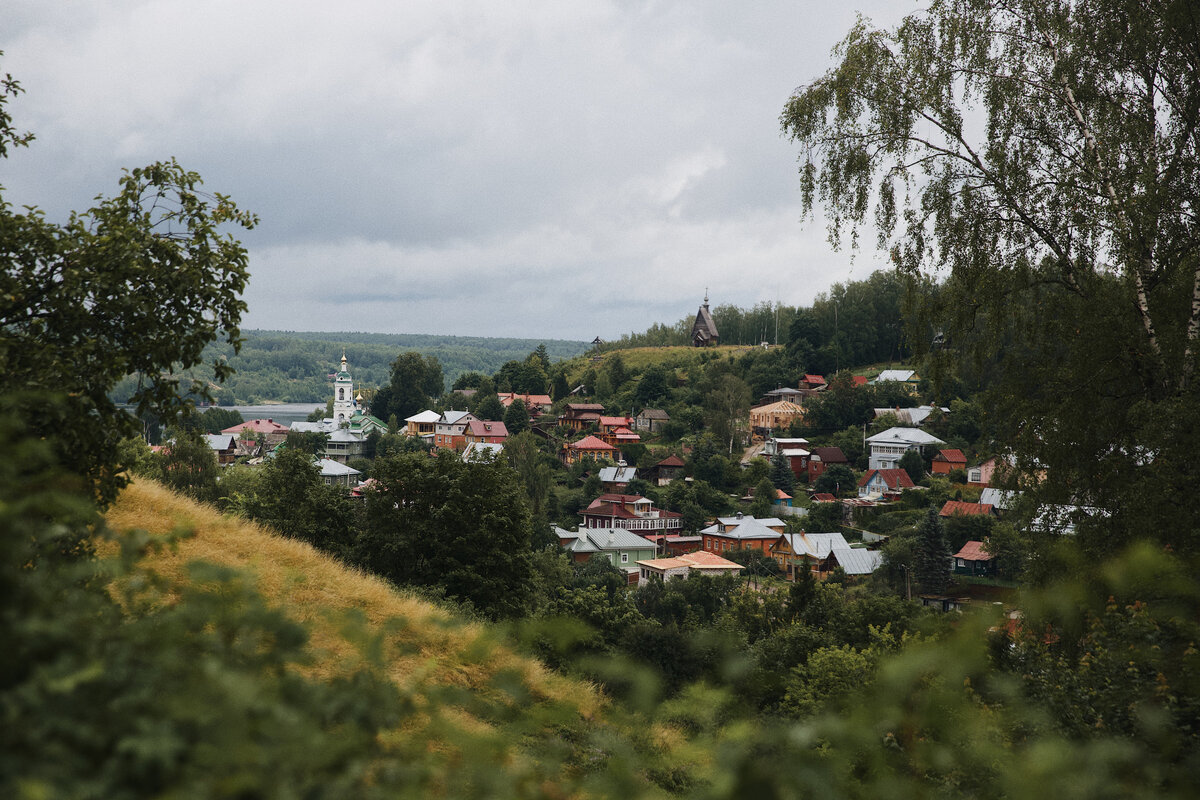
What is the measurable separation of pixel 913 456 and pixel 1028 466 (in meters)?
54.5

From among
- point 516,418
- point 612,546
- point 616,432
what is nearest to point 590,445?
point 616,432

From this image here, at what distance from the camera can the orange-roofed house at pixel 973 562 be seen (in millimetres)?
42062

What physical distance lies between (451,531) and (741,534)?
34784 mm

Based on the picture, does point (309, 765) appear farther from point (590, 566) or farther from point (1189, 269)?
point (590, 566)

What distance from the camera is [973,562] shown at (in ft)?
139

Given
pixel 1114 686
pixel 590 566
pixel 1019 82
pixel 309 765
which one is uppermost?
pixel 1019 82

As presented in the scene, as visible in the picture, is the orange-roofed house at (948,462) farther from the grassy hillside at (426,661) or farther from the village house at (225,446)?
the village house at (225,446)

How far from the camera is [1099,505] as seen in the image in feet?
27.9

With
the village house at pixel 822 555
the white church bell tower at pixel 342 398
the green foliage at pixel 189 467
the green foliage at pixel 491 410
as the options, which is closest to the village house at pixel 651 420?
the green foliage at pixel 491 410

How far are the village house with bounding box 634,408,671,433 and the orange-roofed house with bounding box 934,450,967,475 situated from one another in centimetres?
2640

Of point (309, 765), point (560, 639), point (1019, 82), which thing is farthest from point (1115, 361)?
point (309, 765)

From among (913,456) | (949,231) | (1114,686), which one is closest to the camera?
(1114,686)

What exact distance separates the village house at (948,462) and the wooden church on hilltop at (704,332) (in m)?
48.5

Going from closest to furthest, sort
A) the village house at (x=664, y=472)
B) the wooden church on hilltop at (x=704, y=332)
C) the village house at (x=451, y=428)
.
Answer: the village house at (x=664, y=472) < the village house at (x=451, y=428) < the wooden church on hilltop at (x=704, y=332)
